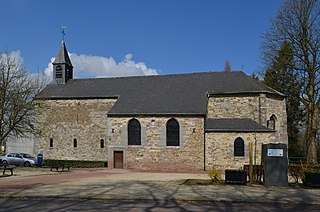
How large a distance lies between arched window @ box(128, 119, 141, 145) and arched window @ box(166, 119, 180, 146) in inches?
98.3

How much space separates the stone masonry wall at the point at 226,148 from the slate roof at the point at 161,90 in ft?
7.87

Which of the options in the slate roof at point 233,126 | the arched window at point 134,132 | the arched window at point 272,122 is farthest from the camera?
the arched window at point 272,122

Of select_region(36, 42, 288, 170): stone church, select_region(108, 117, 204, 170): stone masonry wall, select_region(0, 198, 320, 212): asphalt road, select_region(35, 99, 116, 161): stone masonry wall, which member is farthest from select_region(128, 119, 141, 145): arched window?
select_region(0, 198, 320, 212): asphalt road

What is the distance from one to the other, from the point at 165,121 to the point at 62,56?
1612cm

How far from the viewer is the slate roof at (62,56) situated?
34656 millimetres

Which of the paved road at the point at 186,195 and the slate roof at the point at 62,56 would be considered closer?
the paved road at the point at 186,195

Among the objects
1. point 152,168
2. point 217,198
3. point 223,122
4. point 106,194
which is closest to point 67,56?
point 152,168

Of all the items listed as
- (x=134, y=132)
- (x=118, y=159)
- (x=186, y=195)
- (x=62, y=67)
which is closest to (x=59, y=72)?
(x=62, y=67)

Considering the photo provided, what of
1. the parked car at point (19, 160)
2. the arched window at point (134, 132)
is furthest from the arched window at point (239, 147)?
the parked car at point (19, 160)

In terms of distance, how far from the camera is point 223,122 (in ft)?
82.8

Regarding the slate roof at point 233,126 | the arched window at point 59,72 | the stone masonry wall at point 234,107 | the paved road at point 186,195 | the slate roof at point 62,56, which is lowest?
the paved road at point 186,195

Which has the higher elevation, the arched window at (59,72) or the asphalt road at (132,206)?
the arched window at (59,72)

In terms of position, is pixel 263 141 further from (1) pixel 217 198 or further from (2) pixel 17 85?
(2) pixel 17 85

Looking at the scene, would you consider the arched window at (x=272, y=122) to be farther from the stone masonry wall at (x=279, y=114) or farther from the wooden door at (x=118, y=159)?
the wooden door at (x=118, y=159)
